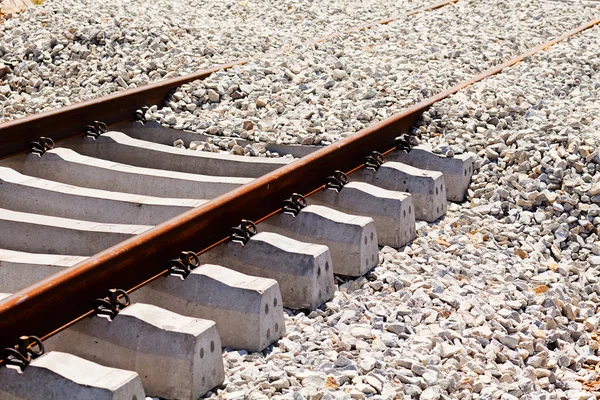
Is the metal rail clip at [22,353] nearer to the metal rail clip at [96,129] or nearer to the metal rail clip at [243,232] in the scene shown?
the metal rail clip at [243,232]

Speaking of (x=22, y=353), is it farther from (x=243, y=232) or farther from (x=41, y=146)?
(x=41, y=146)

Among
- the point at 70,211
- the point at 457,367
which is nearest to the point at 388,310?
the point at 457,367

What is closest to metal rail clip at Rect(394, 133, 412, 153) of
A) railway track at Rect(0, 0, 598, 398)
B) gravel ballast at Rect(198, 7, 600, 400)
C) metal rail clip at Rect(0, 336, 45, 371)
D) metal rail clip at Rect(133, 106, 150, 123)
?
railway track at Rect(0, 0, 598, 398)

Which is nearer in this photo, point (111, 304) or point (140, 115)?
point (111, 304)

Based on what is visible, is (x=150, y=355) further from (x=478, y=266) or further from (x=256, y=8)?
(x=256, y=8)

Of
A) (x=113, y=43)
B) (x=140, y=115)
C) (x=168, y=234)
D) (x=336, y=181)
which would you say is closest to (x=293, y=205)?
(x=336, y=181)

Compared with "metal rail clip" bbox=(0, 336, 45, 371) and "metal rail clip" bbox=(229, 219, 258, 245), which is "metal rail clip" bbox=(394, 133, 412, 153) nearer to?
"metal rail clip" bbox=(229, 219, 258, 245)

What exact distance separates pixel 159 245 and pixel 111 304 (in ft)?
1.48

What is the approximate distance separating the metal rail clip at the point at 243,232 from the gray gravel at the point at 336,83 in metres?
1.87

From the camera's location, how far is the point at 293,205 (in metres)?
5.39

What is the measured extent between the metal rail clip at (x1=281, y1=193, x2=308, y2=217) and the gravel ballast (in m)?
0.51

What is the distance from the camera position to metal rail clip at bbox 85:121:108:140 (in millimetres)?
7008

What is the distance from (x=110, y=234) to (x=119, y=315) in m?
1.06

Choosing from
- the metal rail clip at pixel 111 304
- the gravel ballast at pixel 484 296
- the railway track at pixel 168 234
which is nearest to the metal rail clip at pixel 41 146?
the railway track at pixel 168 234
